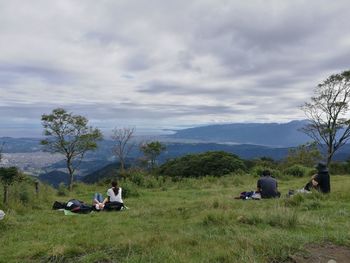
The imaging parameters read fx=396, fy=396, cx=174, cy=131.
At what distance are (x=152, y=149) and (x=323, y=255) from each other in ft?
162

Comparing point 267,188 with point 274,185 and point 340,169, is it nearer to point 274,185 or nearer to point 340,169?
point 274,185

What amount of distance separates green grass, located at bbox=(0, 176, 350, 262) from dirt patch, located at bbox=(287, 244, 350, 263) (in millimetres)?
147

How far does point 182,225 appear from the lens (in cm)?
859

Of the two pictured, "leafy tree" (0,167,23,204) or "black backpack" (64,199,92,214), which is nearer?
"black backpack" (64,199,92,214)

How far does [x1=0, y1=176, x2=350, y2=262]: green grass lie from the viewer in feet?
19.6

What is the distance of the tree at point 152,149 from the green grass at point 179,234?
43.3 m

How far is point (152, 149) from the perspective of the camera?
54938 millimetres

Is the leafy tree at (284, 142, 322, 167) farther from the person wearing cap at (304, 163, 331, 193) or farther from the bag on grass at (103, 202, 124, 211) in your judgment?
the bag on grass at (103, 202, 124, 211)

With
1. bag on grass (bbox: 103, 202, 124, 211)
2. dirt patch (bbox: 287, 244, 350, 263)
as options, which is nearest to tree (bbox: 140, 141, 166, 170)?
bag on grass (bbox: 103, 202, 124, 211)

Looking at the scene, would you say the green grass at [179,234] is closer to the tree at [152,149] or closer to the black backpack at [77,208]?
the black backpack at [77,208]

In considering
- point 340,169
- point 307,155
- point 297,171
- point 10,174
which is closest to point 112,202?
point 10,174

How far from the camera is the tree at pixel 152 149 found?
54828mm

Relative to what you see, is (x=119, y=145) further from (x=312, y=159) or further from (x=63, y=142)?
(x=312, y=159)

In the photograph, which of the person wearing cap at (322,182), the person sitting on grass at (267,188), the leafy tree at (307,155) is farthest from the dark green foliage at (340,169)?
the person sitting on grass at (267,188)
